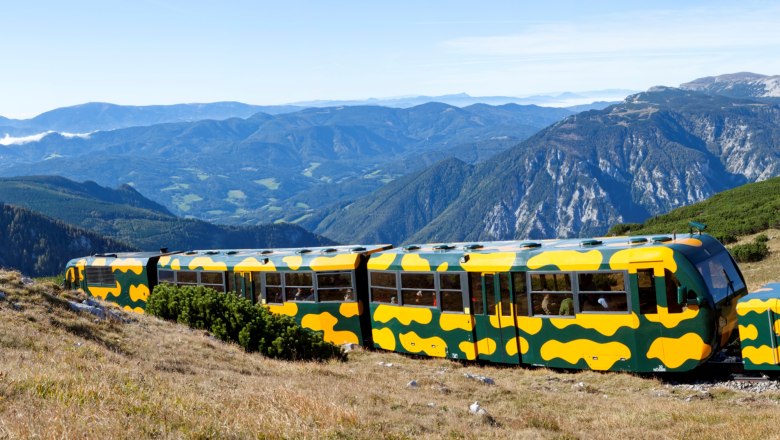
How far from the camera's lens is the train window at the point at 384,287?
21995 millimetres

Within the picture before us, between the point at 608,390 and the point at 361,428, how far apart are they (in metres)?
8.46

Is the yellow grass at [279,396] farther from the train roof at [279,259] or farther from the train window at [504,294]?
the train roof at [279,259]

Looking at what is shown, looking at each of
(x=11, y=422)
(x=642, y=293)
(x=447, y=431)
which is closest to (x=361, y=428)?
(x=447, y=431)

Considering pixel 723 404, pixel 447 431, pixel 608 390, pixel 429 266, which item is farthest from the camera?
pixel 429 266

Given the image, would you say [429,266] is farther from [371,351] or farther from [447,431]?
[447,431]

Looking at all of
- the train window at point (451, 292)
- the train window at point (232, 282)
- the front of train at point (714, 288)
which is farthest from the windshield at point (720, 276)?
the train window at point (232, 282)

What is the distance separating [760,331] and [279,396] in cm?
1080

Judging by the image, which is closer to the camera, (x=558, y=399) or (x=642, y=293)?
(x=558, y=399)

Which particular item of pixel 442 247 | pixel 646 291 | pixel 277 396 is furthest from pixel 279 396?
pixel 442 247

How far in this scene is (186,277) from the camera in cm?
2828

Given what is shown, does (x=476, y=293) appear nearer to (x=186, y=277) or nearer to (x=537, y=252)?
(x=537, y=252)

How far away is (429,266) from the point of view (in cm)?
2059

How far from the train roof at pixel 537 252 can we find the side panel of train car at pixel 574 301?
1.3 inches

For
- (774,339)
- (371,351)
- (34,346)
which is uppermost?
(34,346)
